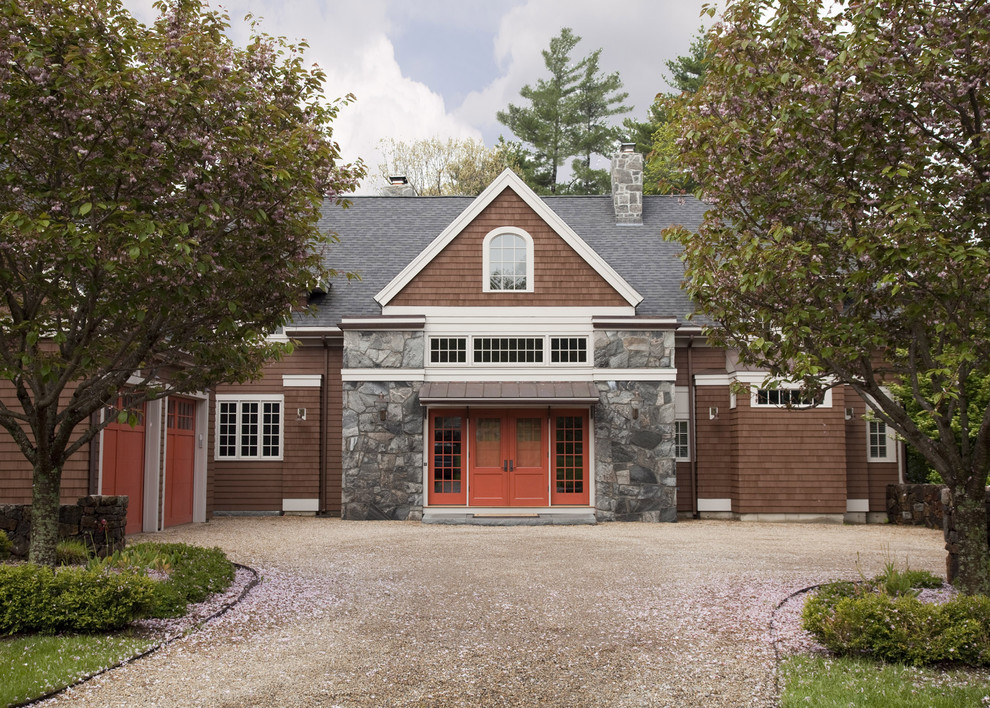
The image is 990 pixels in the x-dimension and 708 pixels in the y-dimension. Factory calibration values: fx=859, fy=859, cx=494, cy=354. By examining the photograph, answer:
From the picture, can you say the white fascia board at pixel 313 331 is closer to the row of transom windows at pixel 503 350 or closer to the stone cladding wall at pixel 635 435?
the row of transom windows at pixel 503 350

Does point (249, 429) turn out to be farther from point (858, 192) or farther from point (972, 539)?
point (972, 539)

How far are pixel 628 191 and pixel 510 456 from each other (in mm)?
7988

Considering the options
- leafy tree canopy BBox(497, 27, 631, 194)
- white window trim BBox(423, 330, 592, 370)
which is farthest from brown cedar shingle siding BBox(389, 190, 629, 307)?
leafy tree canopy BBox(497, 27, 631, 194)

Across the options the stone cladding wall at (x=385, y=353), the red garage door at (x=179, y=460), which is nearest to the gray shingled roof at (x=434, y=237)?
the stone cladding wall at (x=385, y=353)

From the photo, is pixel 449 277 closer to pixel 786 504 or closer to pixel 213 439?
pixel 213 439

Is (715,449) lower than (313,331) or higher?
lower

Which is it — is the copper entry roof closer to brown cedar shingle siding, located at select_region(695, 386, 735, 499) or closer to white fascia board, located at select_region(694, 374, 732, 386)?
white fascia board, located at select_region(694, 374, 732, 386)

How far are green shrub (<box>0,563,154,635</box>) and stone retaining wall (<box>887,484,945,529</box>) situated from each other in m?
15.3

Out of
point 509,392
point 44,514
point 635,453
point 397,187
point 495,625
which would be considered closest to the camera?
point 495,625


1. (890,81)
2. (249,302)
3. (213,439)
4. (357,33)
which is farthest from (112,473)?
(890,81)

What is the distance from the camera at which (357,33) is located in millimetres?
17547

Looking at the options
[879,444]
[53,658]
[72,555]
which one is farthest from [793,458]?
[53,658]

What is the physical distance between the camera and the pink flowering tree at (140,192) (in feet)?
22.6

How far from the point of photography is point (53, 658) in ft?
20.0
